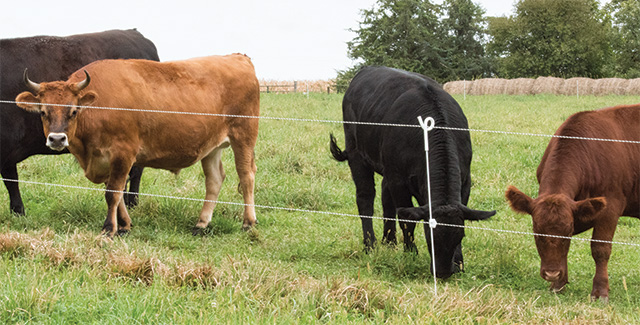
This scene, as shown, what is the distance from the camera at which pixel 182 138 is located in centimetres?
739

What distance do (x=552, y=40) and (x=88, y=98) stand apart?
61.9 meters

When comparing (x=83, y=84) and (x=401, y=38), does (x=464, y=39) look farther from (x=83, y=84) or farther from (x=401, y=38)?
(x=83, y=84)

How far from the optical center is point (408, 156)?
241 inches

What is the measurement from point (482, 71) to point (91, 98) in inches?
2341

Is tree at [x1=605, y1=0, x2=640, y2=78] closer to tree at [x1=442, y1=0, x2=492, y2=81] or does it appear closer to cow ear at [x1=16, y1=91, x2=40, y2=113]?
tree at [x1=442, y1=0, x2=492, y2=81]

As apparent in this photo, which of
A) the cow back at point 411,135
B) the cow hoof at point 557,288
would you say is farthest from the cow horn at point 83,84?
the cow hoof at point 557,288

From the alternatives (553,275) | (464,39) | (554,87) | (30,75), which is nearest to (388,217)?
(553,275)

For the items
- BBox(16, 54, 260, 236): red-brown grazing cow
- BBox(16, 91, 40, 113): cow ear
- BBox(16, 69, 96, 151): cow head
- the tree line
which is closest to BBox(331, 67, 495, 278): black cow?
BBox(16, 54, 260, 236): red-brown grazing cow

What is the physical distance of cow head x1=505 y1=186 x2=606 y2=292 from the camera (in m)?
5.09

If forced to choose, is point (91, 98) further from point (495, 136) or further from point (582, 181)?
point (495, 136)

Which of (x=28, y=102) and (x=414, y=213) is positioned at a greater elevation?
(x=28, y=102)

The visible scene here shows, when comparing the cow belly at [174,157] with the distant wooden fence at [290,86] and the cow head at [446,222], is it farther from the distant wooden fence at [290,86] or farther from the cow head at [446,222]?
the distant wooden fence at [290,86]

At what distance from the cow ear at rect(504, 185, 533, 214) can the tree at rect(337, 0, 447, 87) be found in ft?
161

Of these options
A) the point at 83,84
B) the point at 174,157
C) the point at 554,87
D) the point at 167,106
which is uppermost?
the point at 83,84
